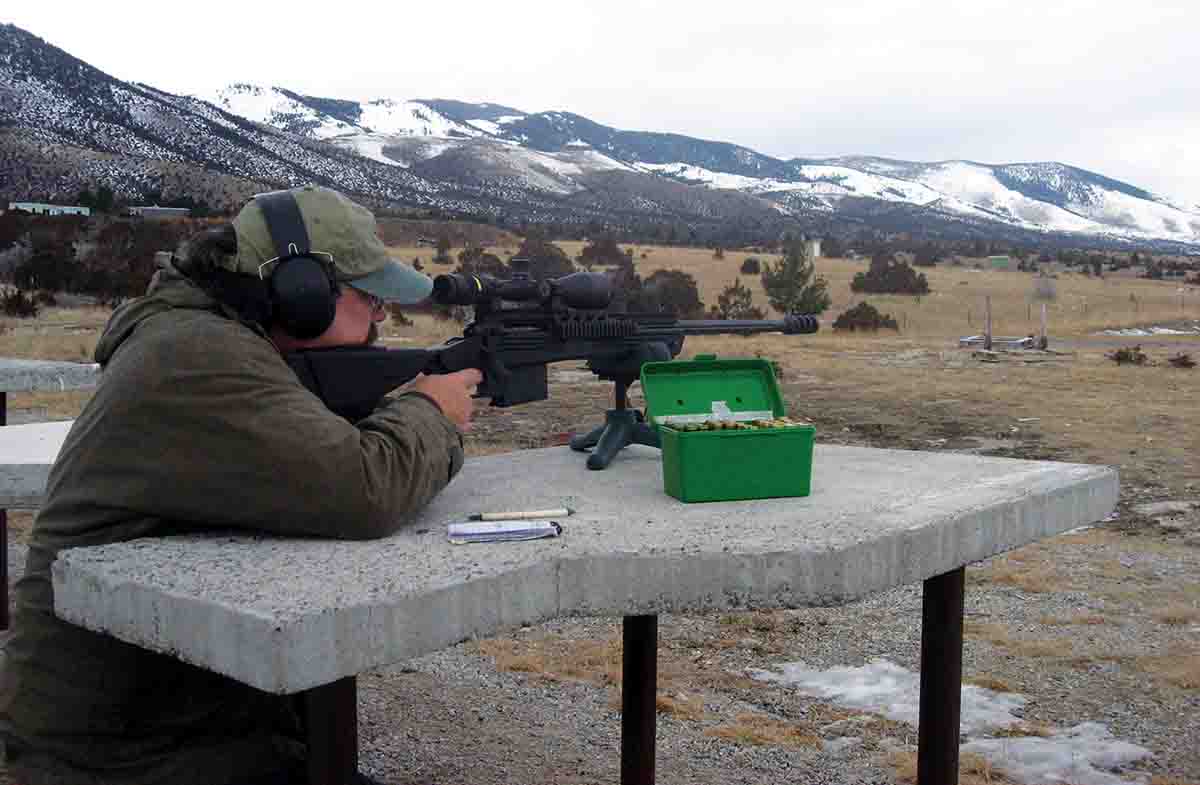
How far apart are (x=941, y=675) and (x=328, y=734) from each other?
1.43 meters

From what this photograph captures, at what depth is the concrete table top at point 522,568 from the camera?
65.6 inches

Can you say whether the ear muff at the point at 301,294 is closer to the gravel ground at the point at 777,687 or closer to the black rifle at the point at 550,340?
the black rifle at the point at 550,340

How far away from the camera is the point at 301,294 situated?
2160 mm

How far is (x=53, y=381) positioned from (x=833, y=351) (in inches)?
625

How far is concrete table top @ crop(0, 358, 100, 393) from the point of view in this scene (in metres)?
5.27

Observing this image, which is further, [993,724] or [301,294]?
[993,724]

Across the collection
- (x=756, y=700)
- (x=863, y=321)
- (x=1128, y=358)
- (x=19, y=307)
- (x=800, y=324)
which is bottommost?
(x=756, y=700)

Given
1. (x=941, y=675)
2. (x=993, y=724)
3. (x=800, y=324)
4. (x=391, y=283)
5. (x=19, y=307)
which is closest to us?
(x=391, y=283)

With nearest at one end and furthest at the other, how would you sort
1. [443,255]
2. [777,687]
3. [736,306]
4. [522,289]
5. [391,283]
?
[391,283] → [522,289] → [777,687] → [736,306] → [443,255]

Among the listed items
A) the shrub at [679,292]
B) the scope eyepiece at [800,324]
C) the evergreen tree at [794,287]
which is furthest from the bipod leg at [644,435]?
the evergreen tree at [794,287]

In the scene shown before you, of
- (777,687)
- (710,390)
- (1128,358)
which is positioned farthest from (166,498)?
(1128,358)

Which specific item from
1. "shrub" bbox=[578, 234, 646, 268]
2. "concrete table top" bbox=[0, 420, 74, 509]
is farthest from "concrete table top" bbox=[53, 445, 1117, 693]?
"shrub" bbox=[578, 234, 646, 268]

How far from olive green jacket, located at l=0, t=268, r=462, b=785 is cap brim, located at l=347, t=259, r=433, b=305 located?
28cm

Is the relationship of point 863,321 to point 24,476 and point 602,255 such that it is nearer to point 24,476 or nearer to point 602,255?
point 602,255
